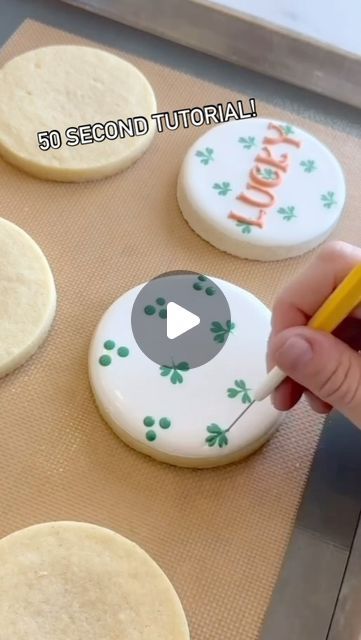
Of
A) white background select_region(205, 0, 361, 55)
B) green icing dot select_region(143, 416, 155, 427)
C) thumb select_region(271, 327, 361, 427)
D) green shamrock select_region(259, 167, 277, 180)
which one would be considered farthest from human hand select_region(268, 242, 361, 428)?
white background select_region(205, 0, 361, 55)

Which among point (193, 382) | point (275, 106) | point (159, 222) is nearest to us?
point (193, 382)

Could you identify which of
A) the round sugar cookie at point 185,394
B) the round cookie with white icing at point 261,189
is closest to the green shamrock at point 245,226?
the round cookie with white icing at point 261,189

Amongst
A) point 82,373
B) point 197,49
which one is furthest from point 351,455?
point 197,49

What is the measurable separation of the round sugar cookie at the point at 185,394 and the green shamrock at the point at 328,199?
165mm

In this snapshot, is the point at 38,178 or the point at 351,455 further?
the point at 38,178

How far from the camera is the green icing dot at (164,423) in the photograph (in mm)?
668

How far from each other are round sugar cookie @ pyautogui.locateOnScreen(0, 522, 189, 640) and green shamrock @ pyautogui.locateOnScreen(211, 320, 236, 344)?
0.20 meters

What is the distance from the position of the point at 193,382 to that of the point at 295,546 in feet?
0.51

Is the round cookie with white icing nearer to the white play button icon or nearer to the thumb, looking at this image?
the white play button icon

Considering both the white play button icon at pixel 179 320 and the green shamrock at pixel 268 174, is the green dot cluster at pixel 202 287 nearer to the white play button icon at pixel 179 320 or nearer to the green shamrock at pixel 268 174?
the white play button icon at pixel 179 320

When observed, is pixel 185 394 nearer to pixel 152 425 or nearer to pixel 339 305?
pixel 152 425

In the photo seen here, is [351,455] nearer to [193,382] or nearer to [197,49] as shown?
[193,382]

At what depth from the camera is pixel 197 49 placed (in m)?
0.96

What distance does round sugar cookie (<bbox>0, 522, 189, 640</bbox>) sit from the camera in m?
0.58
